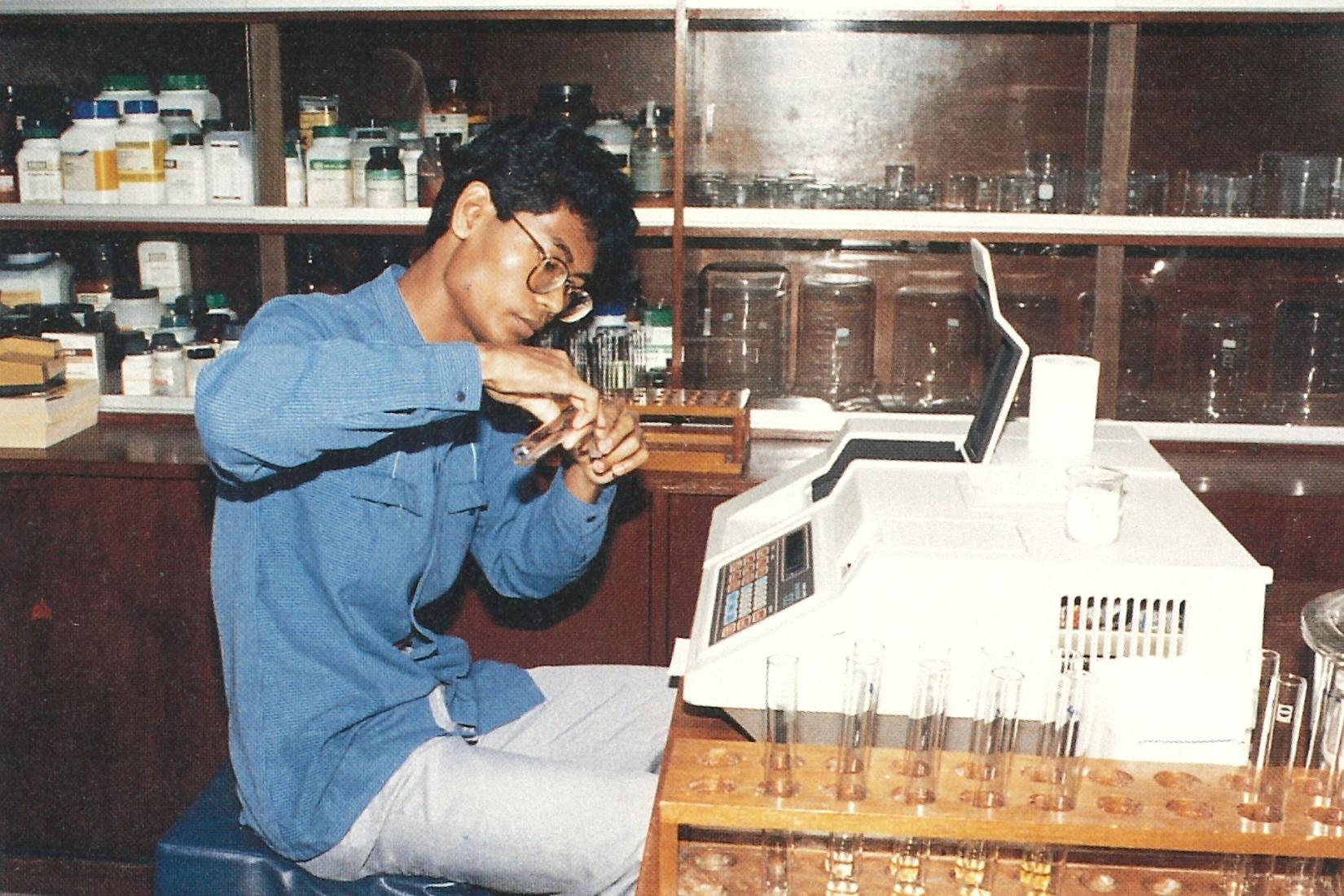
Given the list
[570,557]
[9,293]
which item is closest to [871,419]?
[570,557]

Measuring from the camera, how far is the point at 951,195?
9.53 feet

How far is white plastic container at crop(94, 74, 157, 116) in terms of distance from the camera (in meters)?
2.89

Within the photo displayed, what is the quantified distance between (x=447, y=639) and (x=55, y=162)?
61.6 inches

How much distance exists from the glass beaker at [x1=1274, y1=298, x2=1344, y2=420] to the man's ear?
1929 mm

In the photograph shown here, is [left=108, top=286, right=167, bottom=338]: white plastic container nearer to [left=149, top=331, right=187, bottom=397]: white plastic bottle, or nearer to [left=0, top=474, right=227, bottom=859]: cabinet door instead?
[left=149, top=331, right=187, bottom=397]: white plastic bottle

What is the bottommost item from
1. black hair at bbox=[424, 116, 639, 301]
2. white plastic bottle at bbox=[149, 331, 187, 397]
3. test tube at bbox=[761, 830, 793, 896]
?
test tube at bbox=[761, 830, 793, 896]

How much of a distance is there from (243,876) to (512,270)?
87 cm

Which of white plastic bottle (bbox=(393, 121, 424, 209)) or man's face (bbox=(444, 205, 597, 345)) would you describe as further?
white plastic bottle (bbox=(393, 121, 424, 209))

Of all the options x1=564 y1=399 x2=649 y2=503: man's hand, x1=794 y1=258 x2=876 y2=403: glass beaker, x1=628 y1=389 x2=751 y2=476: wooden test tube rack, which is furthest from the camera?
x1=794 y1=258 x2=876 y2=403: glass beaker

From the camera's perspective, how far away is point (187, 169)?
2.83 meters

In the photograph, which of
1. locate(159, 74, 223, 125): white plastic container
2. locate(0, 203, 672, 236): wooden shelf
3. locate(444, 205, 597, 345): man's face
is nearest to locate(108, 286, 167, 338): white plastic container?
locate(0, 203, 672, 236): wooden shelf

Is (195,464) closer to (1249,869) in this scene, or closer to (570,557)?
(570,557)

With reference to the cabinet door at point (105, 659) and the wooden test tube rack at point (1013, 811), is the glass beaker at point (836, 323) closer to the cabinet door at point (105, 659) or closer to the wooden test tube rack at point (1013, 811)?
the cabinet door at point (105, 659)

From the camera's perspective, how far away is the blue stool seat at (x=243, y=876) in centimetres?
169
